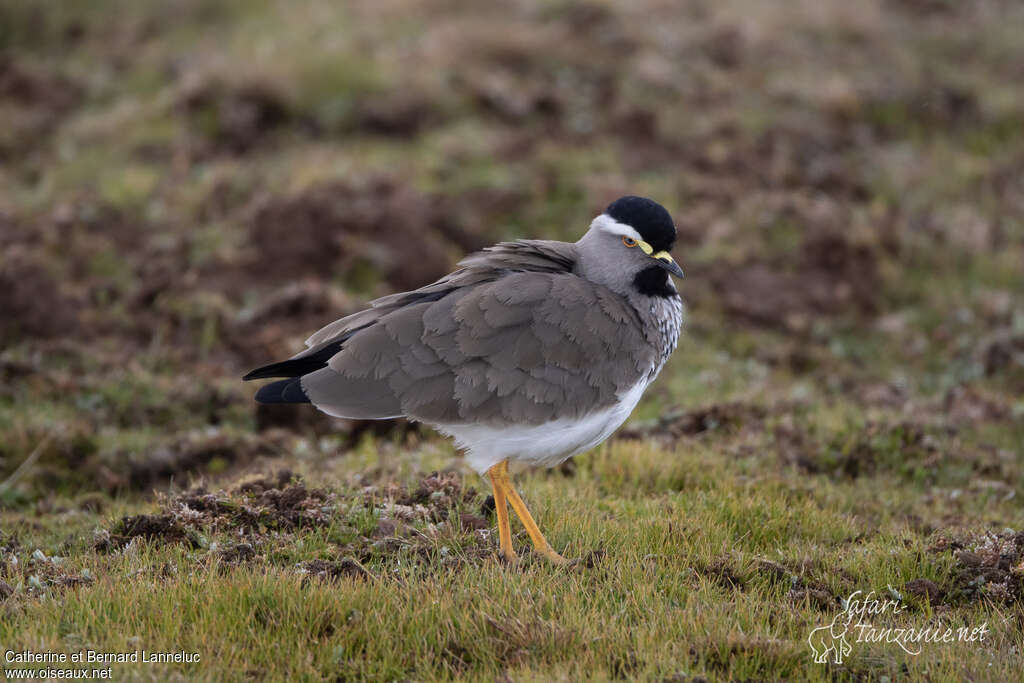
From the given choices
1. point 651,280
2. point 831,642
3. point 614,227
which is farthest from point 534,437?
point 831,642

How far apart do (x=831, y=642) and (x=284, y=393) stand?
321cm

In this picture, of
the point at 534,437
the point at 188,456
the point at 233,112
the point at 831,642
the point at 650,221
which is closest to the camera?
the point at 831,642

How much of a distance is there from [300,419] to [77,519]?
8.35 ft

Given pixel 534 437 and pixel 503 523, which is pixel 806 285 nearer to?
pixel 534 437

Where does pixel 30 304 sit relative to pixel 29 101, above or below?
below

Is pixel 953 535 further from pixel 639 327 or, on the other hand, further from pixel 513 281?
pixel 513 281

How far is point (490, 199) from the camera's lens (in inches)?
500

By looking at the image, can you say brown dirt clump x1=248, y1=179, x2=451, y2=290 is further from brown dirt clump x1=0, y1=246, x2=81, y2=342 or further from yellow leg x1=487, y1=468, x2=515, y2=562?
yellow leg x1=487, y1=468, x2=515, y2=562

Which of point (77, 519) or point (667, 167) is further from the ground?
point (667, 167)

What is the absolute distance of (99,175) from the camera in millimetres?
12938

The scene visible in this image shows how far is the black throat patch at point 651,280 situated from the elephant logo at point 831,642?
7.14ft

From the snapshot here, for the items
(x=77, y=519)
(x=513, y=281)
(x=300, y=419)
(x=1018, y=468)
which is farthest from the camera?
(x=300, y=419)

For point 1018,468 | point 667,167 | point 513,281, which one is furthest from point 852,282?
point 513,281

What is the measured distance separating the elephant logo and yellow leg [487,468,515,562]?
5.37 feet
